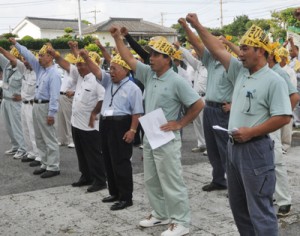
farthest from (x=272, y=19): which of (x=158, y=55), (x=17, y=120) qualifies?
(x=158, y=55)

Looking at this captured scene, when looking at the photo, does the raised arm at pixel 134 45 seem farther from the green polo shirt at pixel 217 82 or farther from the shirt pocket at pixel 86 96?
the shirt pocket at pixel 86 96

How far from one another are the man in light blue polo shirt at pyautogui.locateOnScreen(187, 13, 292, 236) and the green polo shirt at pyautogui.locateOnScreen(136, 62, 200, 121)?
0.97 metres

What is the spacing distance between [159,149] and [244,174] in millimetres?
1291

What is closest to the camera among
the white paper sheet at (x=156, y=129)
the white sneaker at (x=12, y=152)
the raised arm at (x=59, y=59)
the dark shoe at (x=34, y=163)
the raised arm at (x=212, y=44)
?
the raised arm at (x=212, y=44)

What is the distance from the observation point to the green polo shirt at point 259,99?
11.7 ft

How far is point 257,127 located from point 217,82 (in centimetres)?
276

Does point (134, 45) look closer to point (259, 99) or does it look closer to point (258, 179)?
point (259, 99)

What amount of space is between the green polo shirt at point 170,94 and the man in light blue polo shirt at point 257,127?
97cm

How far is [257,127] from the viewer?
3.56 m

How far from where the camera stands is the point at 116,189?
20.0 ft

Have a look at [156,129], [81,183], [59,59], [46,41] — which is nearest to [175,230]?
[156,129]

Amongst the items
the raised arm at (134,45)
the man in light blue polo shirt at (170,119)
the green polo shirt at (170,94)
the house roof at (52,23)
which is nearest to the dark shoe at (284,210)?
the man in light blue polo shirt at (170,119)

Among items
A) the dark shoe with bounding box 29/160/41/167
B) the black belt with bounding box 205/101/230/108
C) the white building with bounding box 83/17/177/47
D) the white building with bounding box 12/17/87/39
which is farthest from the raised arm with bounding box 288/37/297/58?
the white building with bounding box 12/17/87/39

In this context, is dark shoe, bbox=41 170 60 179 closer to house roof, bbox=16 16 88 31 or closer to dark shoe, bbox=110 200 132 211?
dark shoe, bbox=110 200 132 211
